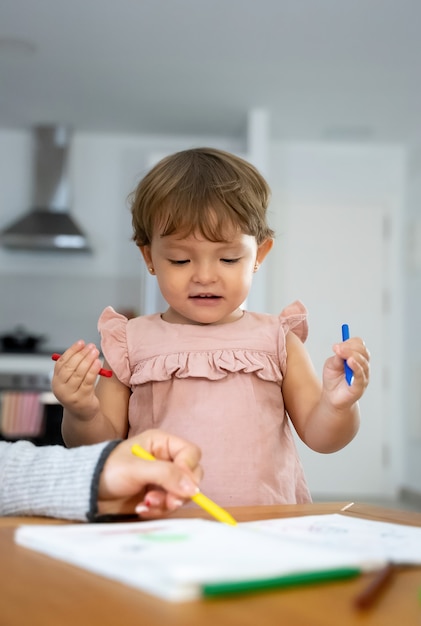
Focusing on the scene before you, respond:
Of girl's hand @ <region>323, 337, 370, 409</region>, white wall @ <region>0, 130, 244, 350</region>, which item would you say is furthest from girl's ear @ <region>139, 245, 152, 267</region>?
white wall @ <region>0, 130, 244, 350</region>

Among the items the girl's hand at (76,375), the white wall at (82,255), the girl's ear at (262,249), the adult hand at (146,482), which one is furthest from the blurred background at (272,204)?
the adult hand at (146,482)

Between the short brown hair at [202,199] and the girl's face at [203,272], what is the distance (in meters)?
0.02

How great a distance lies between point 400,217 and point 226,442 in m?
5.31

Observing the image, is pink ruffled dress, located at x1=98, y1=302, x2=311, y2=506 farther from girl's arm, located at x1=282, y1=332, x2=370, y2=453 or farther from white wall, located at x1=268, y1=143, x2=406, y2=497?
white wall, located at x1=268, y1=143, x2=406, y2=497

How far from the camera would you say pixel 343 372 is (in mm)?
1055

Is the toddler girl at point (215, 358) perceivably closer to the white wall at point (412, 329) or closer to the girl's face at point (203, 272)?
the girl's face at point (203, 272)

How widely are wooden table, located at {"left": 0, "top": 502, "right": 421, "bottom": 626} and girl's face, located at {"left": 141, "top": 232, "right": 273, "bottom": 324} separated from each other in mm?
733

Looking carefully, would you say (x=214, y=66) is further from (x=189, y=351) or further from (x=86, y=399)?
(x=86, y=399)

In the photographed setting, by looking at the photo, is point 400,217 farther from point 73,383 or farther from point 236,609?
point 236,609

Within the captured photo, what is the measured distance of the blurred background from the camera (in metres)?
4.88

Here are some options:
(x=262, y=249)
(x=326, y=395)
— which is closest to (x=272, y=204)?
(x=262, y=249)

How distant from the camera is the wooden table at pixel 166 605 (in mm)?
448

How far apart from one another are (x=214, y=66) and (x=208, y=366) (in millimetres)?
3588

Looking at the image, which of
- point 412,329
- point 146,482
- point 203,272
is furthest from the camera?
point 412,329
